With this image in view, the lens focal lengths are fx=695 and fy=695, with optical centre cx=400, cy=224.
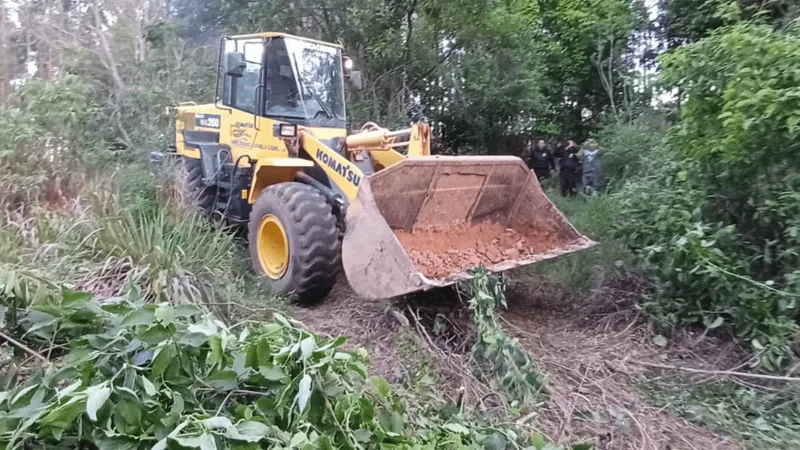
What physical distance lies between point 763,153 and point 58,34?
14661mm

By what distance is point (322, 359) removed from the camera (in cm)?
269

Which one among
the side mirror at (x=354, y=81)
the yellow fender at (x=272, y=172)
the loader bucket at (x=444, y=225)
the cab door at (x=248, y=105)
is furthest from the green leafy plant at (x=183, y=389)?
the side mirror at (x=354, y=81)

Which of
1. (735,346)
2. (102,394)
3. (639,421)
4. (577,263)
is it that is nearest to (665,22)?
(577,263)

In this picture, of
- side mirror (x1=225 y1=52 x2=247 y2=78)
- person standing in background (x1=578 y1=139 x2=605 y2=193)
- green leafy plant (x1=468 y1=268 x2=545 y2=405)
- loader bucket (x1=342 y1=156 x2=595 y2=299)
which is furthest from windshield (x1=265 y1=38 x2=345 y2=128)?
person standing in background (x1=578 y1=139 x2=605 y2=193)

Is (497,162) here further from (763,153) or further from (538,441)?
(538,441)

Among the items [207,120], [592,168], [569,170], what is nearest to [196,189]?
[207,120]

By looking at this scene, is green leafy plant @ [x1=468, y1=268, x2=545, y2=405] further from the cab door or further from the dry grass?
the cab door

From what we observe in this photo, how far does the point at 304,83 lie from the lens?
6660 mm

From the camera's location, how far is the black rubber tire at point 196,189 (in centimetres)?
632

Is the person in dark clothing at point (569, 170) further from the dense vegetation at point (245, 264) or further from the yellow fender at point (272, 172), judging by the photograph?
the yellow fender at point (272, 172)

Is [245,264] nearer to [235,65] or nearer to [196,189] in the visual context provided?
[196,189]

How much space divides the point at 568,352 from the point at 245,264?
2.90 m

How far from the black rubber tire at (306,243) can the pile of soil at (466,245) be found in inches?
23.9

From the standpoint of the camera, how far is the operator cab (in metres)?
6.48
